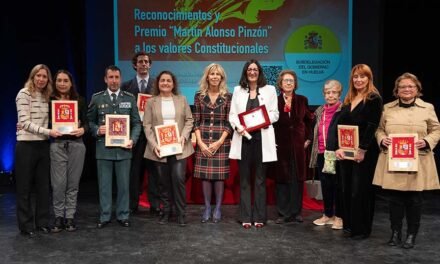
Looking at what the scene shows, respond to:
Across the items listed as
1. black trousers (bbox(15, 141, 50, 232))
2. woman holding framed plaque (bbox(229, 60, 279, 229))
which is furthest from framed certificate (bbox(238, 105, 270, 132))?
black trousers (bbox(15, 141, 50, 232))

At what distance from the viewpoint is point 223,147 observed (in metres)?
4.56

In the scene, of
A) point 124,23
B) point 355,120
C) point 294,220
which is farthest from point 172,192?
point 124,23

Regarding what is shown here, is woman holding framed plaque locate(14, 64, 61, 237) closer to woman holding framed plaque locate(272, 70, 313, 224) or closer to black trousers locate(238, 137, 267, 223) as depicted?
black trousers locate(238, 137, 267, 223)

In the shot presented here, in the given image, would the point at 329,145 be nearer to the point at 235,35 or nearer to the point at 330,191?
the point at 330,191

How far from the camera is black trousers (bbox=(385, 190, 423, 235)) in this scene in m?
3.74

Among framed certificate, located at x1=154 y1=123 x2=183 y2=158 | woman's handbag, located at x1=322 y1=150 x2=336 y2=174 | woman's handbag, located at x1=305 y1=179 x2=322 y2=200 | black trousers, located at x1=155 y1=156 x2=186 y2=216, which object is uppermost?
framed certificate, located at x1=154 y1=123 x2=183 y2=158

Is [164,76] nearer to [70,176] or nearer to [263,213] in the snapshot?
[70,176]

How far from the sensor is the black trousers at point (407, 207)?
374 cm

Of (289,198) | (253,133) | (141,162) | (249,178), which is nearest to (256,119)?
(253,133)

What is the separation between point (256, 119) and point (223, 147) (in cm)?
44

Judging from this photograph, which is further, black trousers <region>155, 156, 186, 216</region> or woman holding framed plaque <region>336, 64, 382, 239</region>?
black trousers <region>155, 156, 186, 216</region>

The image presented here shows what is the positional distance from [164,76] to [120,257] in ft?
5.84

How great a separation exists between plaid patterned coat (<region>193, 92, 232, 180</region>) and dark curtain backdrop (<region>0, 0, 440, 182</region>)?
8.84 ft

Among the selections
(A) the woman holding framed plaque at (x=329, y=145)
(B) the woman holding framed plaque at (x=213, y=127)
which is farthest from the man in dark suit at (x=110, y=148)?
(A) the woman holding framed plaque at (x=329, y=145)
